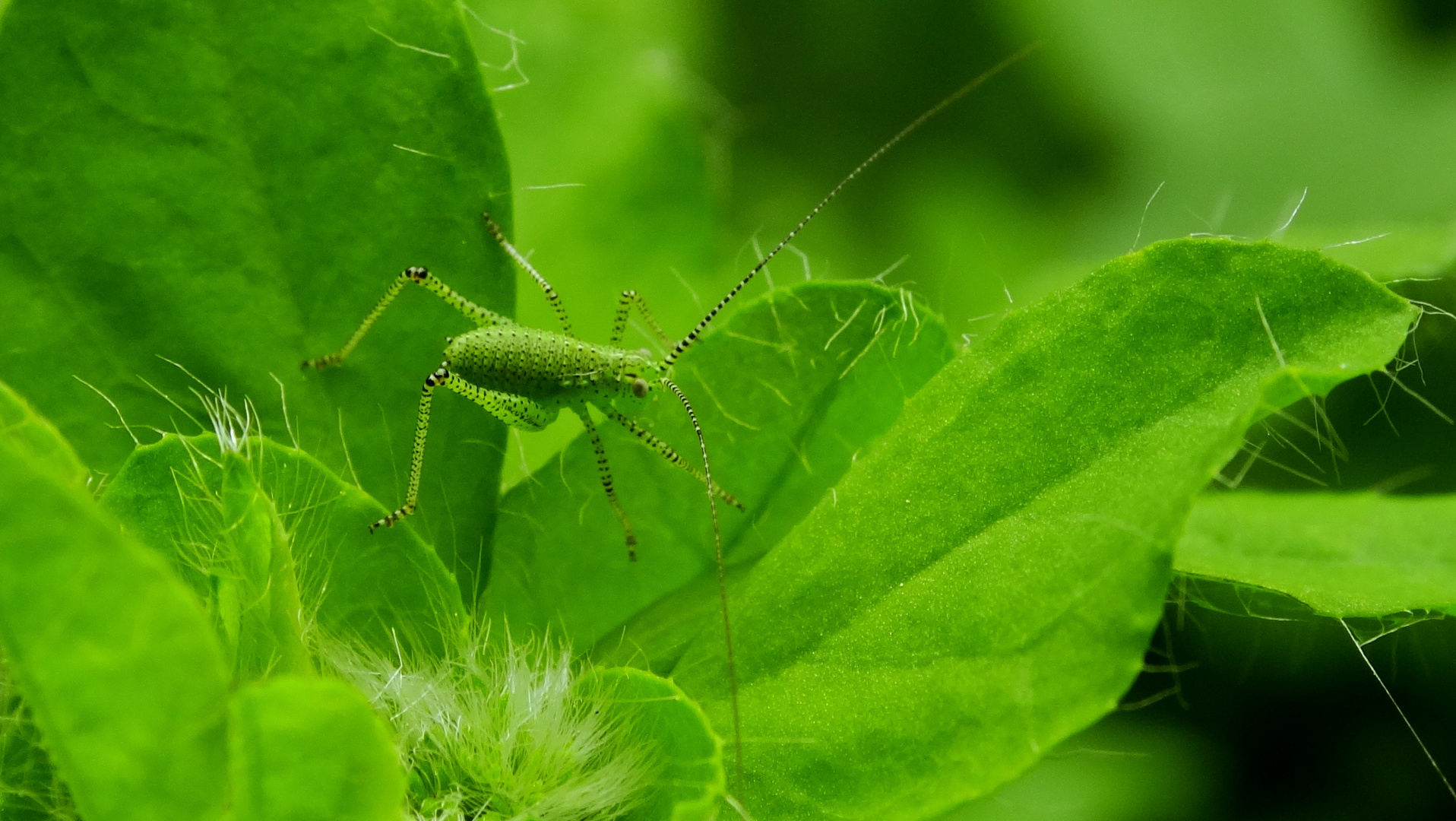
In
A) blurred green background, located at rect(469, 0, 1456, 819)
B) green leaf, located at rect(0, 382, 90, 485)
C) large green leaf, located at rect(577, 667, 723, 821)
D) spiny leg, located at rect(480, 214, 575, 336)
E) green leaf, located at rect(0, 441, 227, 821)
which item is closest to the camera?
green leaf, located at rect(0, 441, 227, 821)

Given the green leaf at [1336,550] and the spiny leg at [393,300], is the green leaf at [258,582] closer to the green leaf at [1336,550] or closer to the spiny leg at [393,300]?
the spiny leg at [393,300]

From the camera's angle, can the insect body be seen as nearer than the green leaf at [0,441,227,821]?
No

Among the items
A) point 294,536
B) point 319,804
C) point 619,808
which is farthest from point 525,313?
point 319,804

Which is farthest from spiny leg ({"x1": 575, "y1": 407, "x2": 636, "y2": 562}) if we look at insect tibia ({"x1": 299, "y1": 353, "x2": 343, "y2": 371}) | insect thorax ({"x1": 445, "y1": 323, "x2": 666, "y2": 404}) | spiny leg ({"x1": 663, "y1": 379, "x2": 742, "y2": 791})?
insect thorax ({"x1": 445, "y1": 323, "x2": 666, "y2": 404})

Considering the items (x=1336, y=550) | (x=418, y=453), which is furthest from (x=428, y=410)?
(x=1336, y=550)

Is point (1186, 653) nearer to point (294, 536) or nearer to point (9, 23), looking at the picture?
point (294, 536)

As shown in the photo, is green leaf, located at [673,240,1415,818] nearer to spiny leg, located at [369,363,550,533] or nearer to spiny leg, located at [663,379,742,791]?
spiny leg, located at [663,379,742,791]
